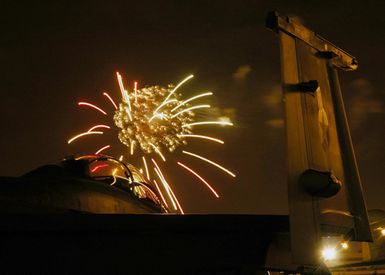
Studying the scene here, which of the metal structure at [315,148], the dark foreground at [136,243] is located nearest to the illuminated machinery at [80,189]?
the dark foreground at [136,243]

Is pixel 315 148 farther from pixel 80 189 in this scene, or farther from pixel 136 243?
pixel 80 189

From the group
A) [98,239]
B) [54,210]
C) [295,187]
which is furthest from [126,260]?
[295,187]

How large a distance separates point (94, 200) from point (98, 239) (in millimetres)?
1647

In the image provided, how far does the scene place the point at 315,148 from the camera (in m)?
2.93

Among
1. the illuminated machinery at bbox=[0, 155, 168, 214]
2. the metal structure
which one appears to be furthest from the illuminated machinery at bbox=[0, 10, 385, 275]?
the illuminated machinery at bbox=[0, 155, 168, 214]

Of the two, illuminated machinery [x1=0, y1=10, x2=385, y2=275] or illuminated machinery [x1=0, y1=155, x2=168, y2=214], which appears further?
illuminated machinery [x1=0, y1=155, x2=168, y2=214]

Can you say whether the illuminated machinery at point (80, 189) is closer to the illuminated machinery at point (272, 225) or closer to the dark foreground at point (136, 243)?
the illuminated machinery at point (272, 225)

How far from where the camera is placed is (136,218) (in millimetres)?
3500

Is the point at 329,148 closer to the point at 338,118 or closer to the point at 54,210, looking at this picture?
the point at 338,118

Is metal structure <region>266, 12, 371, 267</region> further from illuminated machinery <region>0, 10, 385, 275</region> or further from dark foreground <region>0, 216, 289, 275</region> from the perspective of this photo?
dark foreground <region>0, 216, 289, 275</region>

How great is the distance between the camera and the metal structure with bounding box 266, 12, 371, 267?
8.30 feet

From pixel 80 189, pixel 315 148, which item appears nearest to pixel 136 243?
pixel 80 189

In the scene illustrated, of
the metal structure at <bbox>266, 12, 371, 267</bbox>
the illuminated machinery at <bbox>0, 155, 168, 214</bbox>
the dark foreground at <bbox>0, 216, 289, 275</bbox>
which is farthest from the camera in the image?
the illuminated machinery at <bbox>0, 155, 168, 214</bbox>

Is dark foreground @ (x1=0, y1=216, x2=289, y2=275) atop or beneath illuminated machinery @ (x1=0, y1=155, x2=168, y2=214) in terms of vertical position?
beneath
